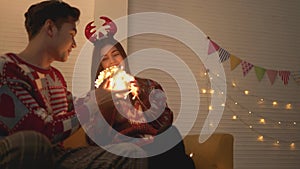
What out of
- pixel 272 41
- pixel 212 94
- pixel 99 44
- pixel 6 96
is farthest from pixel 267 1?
pixel 6 96

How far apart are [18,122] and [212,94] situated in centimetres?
227

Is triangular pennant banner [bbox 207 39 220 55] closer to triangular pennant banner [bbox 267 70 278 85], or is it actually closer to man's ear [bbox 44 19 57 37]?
triangular pennant banner [bbox 267 70 278 85]

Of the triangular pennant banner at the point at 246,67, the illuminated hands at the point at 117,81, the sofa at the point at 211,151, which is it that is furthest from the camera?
the triangular pennant banner at the point at 246,67

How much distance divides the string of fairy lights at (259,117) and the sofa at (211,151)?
1355mm

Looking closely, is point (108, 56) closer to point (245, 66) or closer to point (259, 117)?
point (245, 66)

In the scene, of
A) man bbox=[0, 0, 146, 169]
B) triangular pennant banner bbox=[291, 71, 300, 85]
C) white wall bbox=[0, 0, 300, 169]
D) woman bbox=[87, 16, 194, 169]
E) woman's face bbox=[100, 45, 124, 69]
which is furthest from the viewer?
triangular pennant banner bbox=[291, 71, 300, 85]

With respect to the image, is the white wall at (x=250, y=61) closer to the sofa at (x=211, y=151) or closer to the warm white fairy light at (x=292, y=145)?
the warm white fairy light at (x=292, y=145)

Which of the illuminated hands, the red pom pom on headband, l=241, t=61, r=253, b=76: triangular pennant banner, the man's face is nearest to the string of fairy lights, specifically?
l=241, t=61, r=253, b=76: triangular pennant banner

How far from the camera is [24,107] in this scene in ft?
4.69

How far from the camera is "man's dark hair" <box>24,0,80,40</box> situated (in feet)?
5.34

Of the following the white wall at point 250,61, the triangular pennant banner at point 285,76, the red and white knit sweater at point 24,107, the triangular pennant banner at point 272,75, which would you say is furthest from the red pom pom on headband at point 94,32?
the triangular pennant banner at point 285,76

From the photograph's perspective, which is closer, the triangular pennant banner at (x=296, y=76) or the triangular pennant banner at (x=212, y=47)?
the triangular pennant banner at (x=212, y=47)

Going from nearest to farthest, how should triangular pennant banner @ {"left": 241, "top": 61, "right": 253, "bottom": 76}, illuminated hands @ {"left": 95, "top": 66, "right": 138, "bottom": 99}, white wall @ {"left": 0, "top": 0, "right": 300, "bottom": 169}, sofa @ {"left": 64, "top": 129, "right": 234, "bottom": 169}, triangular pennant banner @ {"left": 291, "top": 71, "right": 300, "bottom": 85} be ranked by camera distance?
1. illuminated hands @ {"left": 95, "top": 66, "right": 138, "bottom": 99}
2. sofa @ {"left": 64, "top": 129, "right": 234, "bottom": 169}
3. white wall @ {"left": 0, "top": 0, "right": 300, "bottom": 169}
4. triangular pennant banner @ {"left": 241, "top": 61, "right": 253, "bottom": 76}
5. triangular pennant banner @ {"left": 291, "top": 71, "right": 300, "bottom": 85}

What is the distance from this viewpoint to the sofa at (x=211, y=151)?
80.5 inches
